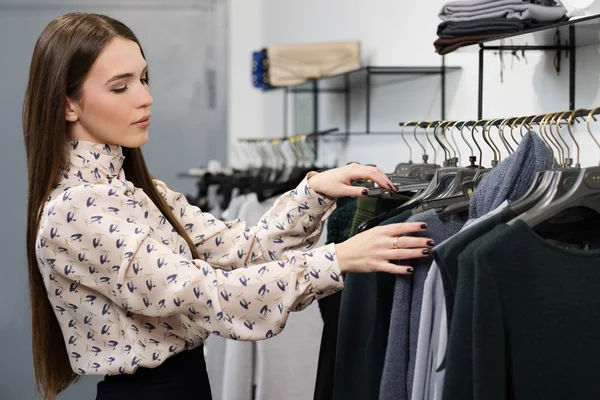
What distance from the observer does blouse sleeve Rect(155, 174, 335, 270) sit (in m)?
1.76

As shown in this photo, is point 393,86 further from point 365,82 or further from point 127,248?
point 127,248

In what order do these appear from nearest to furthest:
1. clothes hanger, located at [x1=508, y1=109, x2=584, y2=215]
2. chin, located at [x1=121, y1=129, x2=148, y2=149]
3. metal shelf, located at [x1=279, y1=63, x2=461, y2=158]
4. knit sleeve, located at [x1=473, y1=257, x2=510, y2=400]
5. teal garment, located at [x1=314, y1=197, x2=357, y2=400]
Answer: knit sleeve, located at [x1=473, y1=257, x2=510, y2=400]
clothes hanger, located at [x1=508, y1=109, x2=584, y2=215]
chin, located at [x1=121, y1=129, x2=148, y2=149]
teal garment, located at [x1=314, y1=197, x2=357, y2=400]
metal shelf, located at [x1=279, y1=63, x2=461, y2=158]

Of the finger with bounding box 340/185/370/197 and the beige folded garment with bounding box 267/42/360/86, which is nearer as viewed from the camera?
the finger with bounding box 340/185/370/197

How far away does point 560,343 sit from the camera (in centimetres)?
119

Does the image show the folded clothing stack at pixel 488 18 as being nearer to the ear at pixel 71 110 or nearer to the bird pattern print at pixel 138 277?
the bird pattern print at pixel 138 277

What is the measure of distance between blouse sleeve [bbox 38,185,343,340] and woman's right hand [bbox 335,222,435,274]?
2.4 inches

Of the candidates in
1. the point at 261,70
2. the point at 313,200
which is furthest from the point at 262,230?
the point at 261,70

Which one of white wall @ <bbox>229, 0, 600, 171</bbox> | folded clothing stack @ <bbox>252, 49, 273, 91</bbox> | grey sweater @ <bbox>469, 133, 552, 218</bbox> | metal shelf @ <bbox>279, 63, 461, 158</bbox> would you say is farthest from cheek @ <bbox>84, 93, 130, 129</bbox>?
folded clothing stack @ <bbox>252, 49, 273, 91</bbox>

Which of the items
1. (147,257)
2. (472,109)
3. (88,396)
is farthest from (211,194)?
(147,257)

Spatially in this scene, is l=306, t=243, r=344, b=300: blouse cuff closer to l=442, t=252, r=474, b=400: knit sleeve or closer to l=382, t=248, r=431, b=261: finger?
l=382, t=248, r=431, b=261: finger

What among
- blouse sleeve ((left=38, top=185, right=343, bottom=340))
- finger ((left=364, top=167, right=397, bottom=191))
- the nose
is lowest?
blouse sleeve ((left=38, top=185, right=343, bottom=340))

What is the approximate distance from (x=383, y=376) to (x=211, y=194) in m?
2.15

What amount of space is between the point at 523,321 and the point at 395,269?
23cm

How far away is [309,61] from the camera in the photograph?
3328 mm
